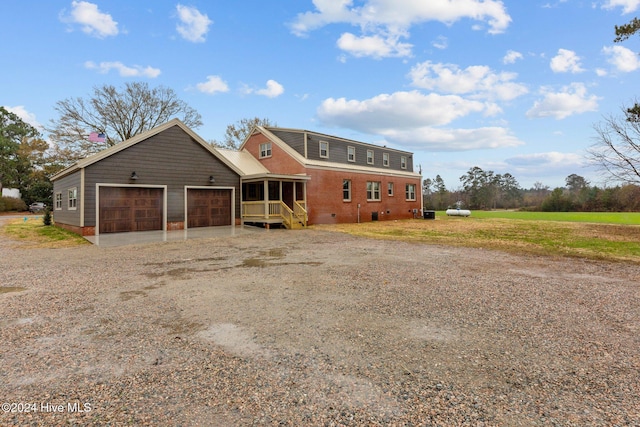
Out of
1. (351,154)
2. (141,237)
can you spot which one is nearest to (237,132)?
(351,154)

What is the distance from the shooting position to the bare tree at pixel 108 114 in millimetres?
28547

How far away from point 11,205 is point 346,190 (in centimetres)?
Answer: 4132

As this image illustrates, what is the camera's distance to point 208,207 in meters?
18.3

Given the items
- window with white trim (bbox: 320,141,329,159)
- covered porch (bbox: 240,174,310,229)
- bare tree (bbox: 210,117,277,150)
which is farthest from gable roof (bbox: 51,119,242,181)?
bare tree (bbox: 210,117,277,150)

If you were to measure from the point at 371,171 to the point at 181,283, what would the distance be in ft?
65.1

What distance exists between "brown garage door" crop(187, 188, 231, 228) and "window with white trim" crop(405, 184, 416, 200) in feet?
53.4

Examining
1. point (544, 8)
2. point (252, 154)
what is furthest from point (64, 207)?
point (544, 8)

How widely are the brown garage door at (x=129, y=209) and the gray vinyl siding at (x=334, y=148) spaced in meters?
9.07

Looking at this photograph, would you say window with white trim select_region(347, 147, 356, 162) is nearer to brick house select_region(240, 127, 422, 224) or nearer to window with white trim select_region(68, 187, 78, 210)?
brick house select_region(240, 127, 422, 224)

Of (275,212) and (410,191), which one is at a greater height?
(410,191)

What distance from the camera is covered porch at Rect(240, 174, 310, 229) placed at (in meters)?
18.2

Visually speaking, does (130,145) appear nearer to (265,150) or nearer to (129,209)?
(129,209)

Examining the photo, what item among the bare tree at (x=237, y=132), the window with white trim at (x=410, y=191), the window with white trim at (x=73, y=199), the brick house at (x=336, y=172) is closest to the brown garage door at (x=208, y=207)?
the brick house at (x=336, y=172)

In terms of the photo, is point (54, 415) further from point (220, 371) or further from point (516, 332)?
point (516, 332)
